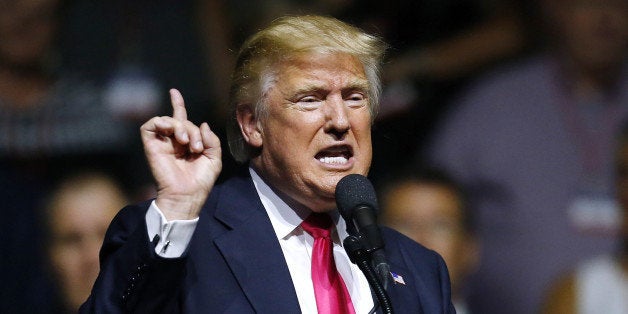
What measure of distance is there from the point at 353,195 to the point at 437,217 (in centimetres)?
184

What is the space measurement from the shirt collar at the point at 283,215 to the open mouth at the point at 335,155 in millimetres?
135

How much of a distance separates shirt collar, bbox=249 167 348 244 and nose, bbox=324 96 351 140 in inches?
8.0

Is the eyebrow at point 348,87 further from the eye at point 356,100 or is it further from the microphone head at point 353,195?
the microphone head at point 353,195

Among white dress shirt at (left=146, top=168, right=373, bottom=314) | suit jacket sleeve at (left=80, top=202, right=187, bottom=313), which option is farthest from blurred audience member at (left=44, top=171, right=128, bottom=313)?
suit jacket sleeve at (left=80, top=202, right=187, bottom=313)

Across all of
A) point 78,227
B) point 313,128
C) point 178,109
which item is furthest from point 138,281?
point 78,227

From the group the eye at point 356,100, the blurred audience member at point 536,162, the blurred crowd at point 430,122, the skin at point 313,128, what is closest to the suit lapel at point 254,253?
the skin at point 313,128

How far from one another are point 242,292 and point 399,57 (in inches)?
72.1

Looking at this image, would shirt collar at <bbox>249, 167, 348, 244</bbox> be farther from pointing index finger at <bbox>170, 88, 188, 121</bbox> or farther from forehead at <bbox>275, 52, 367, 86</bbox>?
pointing index finger at <bbox>170, 88, 188, 121</bbox>

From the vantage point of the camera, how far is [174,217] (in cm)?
201

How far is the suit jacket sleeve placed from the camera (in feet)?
6.43

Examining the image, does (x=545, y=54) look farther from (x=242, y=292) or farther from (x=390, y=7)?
(x=242, y=292)

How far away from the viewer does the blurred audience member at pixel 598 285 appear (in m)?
3.82

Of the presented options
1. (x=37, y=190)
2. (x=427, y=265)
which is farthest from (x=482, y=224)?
(x=37, y=190)

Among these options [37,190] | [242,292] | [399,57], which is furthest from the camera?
[399,57]
